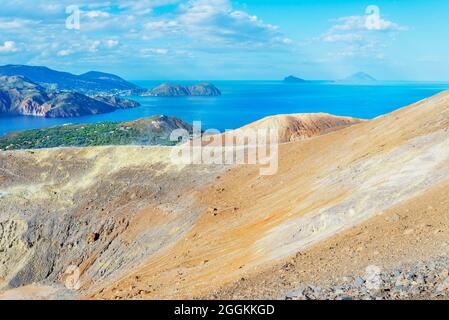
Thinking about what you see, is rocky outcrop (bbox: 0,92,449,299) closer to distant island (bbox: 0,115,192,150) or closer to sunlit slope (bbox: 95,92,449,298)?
sunlit slope (bbox: 95,92,449,298)

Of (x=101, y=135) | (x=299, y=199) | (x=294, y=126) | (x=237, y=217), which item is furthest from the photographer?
(x=101, y=135)

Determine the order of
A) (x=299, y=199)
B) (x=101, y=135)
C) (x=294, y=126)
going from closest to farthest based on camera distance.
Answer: (x=299, y=199), (x=294, y=126), (x=101, y=135)

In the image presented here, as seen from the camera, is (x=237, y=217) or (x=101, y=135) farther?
(x=101, y=135)

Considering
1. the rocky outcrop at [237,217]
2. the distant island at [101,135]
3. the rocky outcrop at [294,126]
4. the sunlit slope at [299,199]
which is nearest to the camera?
the rocky outcrop at [237,217]

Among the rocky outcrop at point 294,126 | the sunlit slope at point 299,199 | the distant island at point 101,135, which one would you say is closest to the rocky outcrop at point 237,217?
the sunlit slope at point 299,199

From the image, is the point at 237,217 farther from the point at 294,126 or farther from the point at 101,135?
the point at 101,135

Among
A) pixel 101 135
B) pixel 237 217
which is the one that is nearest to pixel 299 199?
pixel 237 217

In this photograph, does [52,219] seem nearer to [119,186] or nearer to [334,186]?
[119,186]

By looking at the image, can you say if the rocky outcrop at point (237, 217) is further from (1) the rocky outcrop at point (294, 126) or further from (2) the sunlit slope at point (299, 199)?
(1) the rocky outcrop at point (294, 126)
